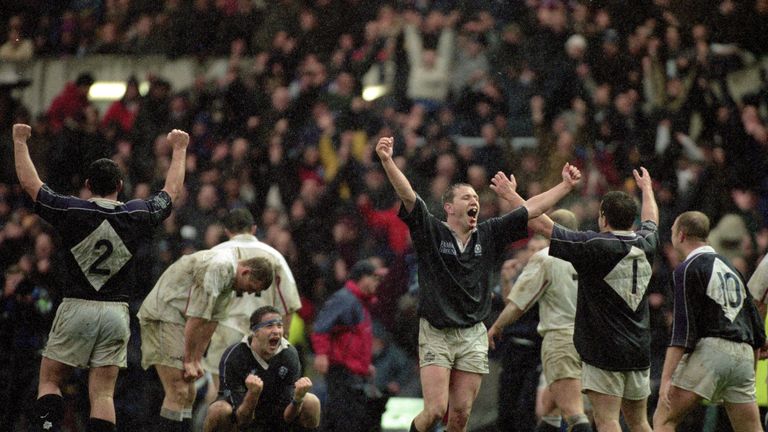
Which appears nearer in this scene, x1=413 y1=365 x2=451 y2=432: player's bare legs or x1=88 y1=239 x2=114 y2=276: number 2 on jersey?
x1=88 y1=239 x2=114 y2=276: number 2 on jersey

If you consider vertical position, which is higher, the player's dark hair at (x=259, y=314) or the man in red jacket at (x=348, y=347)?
the player's dark hair at (x=259, y=314)

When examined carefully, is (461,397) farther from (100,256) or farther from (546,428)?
(100,256)

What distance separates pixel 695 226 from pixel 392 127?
6783 mm

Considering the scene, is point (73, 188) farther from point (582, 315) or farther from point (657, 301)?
point (582, 315)

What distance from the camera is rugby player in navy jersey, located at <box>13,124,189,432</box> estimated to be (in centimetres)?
807

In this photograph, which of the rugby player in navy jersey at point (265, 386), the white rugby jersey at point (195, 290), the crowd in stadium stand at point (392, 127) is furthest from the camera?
the crowd in stadium stand at point (392, 127)

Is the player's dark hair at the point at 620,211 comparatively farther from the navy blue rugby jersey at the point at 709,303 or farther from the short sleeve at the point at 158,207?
the short sleeve at the point at 158,207

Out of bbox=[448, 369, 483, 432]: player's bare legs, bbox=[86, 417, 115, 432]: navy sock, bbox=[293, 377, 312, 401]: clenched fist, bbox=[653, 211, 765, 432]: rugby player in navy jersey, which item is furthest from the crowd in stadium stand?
bbox=[86, 417, 115, 432]: navy sock

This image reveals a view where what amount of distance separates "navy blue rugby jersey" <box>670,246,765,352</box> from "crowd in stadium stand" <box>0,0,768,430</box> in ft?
11.6

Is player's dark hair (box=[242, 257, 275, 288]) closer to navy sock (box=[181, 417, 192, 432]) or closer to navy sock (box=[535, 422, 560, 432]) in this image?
navy sock (box=[181, 417, 192, 432])

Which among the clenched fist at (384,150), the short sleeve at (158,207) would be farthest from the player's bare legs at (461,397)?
the short sleeve at (158,207)

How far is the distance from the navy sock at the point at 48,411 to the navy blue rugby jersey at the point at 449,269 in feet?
8.96

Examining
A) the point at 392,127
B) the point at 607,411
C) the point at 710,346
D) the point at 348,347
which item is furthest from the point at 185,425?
the point at 392,127

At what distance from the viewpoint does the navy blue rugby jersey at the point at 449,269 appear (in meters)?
8.41
